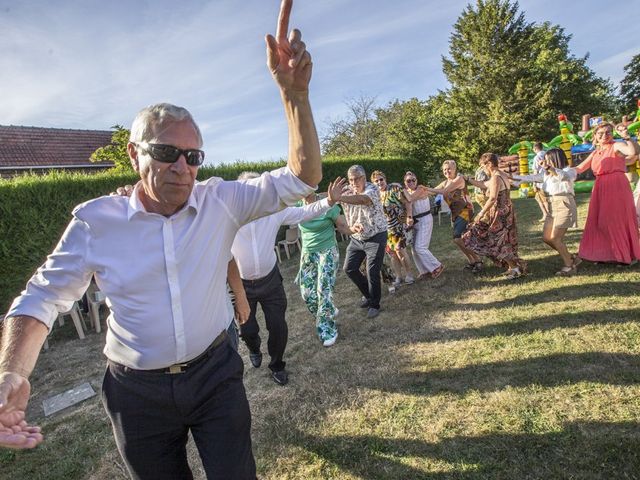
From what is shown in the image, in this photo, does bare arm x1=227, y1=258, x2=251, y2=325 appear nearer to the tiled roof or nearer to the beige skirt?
the beige skirt

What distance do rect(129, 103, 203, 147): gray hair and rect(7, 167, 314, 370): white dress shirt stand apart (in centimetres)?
27

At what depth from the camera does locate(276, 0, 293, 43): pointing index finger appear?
1.42 meters

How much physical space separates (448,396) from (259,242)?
2246 millimetres

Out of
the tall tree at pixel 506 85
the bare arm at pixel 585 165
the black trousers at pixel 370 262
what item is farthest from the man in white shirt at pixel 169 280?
the tall tree at pixel 506 85

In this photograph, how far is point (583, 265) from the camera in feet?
20.1

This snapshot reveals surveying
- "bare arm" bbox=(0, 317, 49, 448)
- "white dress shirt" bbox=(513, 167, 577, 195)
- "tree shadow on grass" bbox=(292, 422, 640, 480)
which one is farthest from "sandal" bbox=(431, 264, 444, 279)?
"bare arm" bbox=(0, 317, 49, 448)

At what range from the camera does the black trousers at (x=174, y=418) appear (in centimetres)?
171

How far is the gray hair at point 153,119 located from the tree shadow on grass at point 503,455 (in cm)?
252

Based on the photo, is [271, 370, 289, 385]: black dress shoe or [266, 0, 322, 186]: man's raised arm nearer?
[266, 0, 322, 186]: man's raised arm

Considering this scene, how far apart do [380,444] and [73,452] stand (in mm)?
2707

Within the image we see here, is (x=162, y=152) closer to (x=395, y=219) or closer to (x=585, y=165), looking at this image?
(x=395, y=219)

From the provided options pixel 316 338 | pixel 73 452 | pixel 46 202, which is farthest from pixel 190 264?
pixel 46 202

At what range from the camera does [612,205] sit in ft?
19.0

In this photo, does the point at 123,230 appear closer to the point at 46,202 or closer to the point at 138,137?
the point at 138,137
